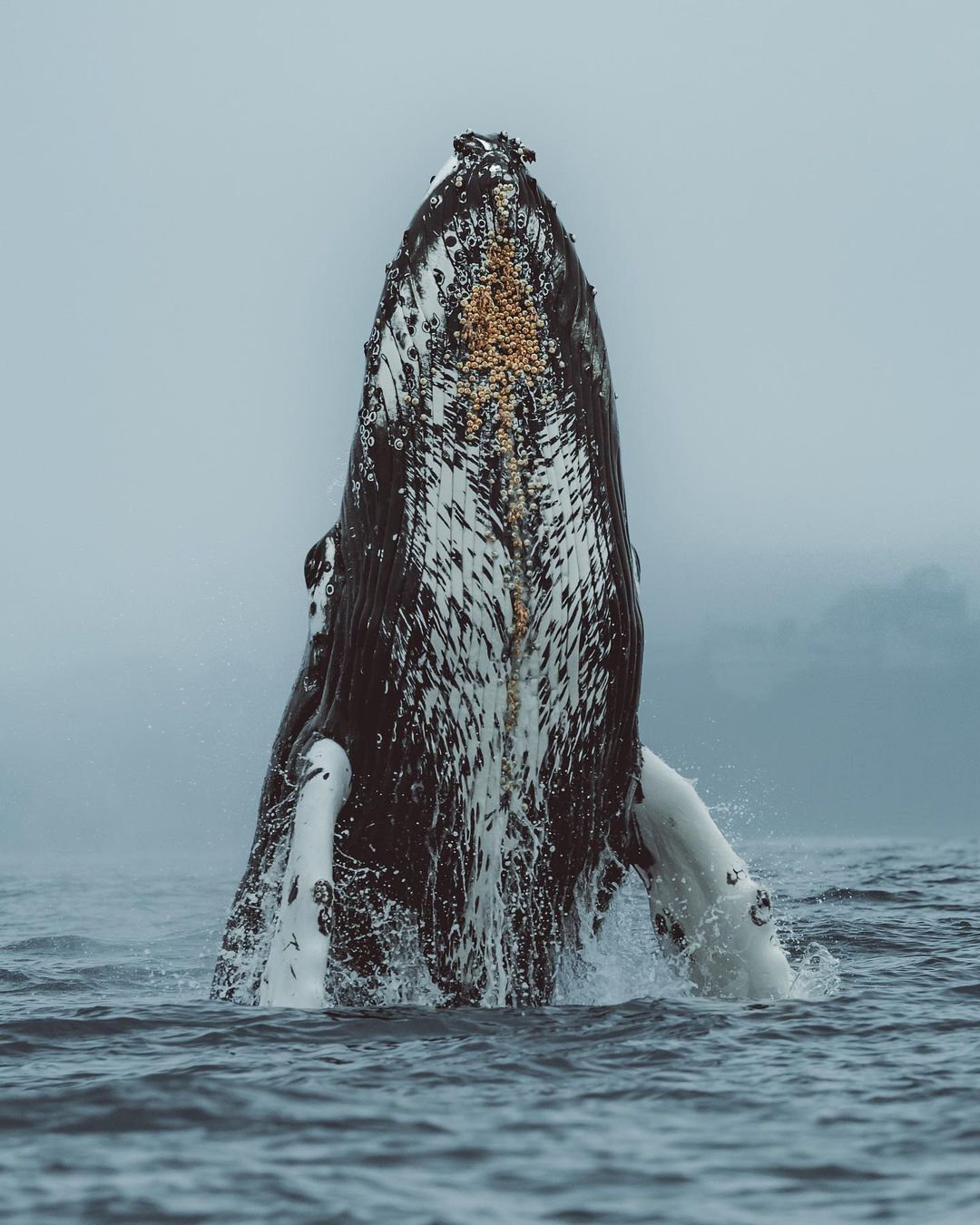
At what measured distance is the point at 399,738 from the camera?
22.2 ft

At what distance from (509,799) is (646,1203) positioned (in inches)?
117

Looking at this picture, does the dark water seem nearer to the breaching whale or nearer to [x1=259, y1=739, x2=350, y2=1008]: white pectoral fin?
[x1=259, y1=739, x2=350, y2=1008]: white pectoral fin

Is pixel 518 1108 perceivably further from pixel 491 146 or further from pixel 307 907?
pixel 491 146

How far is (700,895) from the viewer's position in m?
7.29

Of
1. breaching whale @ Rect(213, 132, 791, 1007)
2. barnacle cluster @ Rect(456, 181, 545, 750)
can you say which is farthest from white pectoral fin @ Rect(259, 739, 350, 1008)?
barnacle cluster @ Rect(456, 181, 545, 750)

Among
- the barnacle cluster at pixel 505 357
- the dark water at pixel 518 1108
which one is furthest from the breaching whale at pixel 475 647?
the dark water at pixel 518 1108

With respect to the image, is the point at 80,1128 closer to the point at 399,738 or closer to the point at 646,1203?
the point at 646,1203

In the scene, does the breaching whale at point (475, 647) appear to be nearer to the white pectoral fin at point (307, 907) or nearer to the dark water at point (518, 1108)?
the white pectoral fin at point (307, 907)

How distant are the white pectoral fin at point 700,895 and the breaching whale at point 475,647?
30 mm

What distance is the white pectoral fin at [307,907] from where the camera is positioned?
616 centimetres

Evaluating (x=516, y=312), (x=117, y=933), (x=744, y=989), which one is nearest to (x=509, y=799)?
(x=744, y=989)

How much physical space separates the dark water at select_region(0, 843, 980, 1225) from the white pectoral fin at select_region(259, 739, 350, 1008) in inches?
8.2

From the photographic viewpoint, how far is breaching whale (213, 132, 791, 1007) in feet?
21.2

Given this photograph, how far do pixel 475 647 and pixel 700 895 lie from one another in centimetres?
186
